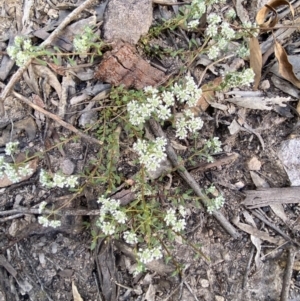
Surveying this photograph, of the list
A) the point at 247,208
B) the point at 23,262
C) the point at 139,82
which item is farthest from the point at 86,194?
the point at 247,208

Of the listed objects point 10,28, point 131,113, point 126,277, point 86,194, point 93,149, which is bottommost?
point 126,277

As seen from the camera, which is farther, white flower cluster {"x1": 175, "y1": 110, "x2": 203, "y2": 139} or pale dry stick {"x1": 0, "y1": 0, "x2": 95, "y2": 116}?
pale dry stick {"x1": 0, "y1": 0, "x2": 95, "y2": 116}

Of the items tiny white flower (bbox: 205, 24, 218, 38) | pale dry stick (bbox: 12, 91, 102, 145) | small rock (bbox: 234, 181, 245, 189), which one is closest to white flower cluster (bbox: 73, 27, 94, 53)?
pale dry stick (bbox: 12, 91, 102, 145)

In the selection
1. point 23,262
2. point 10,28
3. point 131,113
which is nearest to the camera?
point 131,113

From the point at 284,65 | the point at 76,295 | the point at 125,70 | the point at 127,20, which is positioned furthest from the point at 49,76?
the point at 284,65

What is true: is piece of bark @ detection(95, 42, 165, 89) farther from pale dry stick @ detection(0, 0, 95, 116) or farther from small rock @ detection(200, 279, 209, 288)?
small rock @ detection(200, 279, 209, 288)

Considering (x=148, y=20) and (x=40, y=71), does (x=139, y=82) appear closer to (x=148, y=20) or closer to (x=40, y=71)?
(x=148, y=20)
